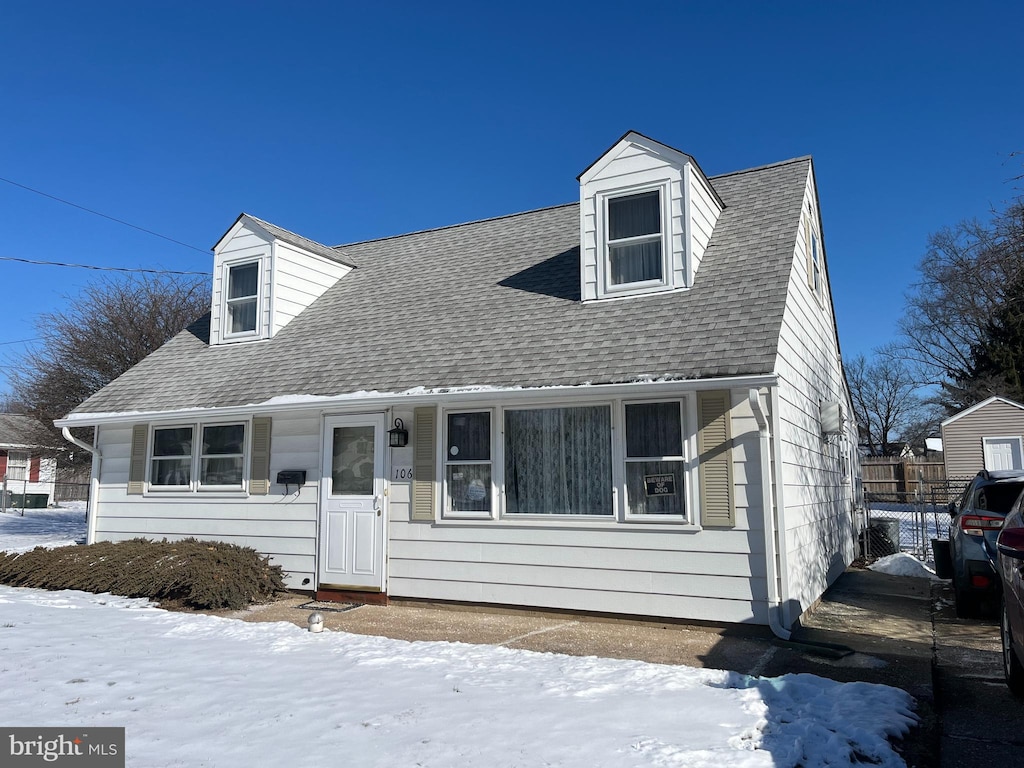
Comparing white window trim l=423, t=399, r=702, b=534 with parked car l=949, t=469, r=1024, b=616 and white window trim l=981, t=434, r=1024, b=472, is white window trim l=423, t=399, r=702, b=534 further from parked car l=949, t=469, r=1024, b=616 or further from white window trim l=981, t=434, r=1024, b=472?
white window trim l=981, t=434, r=1024, b=472

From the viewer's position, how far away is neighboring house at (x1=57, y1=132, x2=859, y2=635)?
7.12 meters

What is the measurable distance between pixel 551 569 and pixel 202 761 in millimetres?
4581

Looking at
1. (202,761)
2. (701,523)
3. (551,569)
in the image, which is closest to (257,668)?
(202,761)

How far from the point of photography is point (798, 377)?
8734mm

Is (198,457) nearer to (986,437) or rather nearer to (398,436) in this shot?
(398,436)

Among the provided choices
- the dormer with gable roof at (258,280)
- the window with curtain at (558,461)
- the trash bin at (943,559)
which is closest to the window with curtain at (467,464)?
the window with curtain at (558,461)

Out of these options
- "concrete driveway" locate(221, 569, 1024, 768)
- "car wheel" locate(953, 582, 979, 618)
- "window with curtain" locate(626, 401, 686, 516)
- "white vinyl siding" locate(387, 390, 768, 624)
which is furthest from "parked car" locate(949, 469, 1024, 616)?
"window with curtain" locate(626, 401, 686, 516)

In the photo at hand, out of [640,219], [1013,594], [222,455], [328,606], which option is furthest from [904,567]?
[222,455]

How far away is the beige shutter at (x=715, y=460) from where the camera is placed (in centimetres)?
697

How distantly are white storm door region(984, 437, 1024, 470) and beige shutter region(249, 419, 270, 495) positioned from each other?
23692 mm

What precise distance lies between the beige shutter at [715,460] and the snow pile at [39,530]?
1015 centimetres

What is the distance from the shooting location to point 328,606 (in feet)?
28.0

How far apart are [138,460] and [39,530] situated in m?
9.38

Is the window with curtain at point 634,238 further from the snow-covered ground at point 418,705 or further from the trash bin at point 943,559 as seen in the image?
the trash bin at point 943,559
